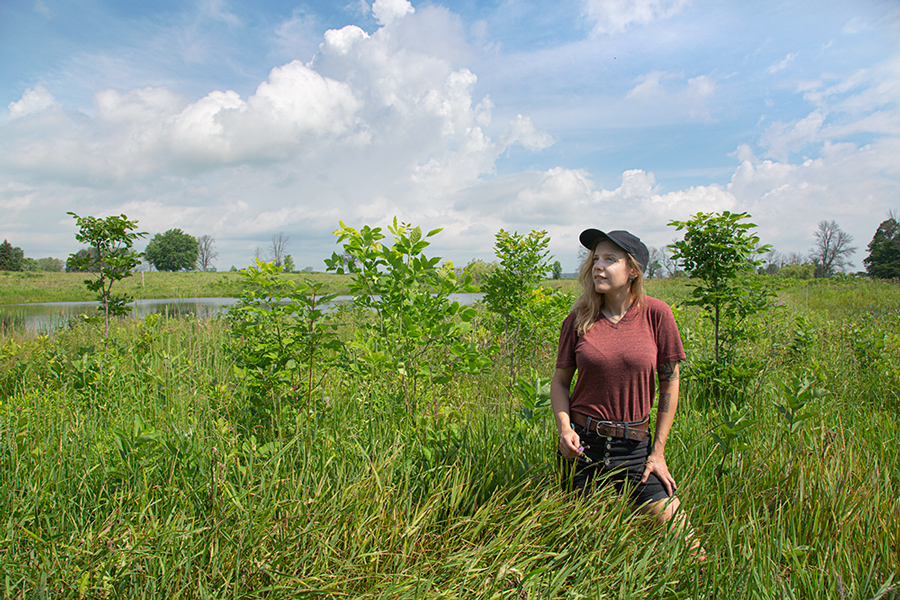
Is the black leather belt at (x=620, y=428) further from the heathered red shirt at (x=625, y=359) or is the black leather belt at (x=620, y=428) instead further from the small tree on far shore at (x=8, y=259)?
the small tree on far shore at (x=8, y=259)

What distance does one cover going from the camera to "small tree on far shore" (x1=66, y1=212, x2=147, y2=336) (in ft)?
18.0

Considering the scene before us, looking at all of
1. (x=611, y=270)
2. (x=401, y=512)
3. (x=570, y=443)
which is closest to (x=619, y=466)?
(x=570, y=443)

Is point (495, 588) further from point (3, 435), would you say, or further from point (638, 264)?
point (3, 435)

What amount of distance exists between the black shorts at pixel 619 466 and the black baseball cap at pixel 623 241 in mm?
925

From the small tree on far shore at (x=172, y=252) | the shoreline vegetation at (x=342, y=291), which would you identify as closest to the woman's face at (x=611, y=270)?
the shoreline vegetation at (x=342, y=291)

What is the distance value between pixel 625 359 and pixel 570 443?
0.49 metres

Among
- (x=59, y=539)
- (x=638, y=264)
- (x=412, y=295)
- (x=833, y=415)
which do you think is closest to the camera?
(x=59, y=539)

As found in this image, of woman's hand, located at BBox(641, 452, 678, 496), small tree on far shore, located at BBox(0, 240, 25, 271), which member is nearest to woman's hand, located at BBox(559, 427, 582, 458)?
woman's hand, located at BBox(641, 452, 678, 496)

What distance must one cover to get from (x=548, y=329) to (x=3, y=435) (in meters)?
5.74

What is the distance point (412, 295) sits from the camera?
2.62m

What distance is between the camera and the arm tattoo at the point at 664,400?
221 centimetres

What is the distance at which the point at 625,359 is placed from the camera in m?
2.15

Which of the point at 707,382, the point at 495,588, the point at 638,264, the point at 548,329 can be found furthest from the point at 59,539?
the point at 548,329

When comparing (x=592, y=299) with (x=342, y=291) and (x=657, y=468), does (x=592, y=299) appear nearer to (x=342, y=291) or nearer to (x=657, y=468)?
(x=657, y=468)
